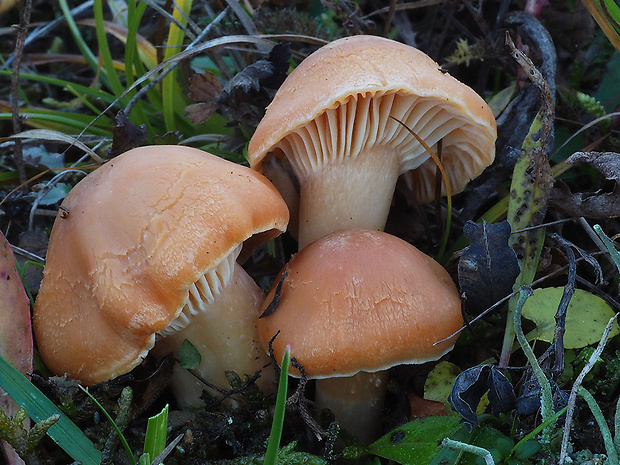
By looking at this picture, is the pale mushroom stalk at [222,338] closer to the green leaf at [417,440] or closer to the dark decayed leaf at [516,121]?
the green leaf at [417,440]

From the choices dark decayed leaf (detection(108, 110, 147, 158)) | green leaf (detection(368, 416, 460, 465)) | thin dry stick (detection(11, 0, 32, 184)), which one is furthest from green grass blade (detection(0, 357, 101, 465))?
thin dry stick (detection(11, 0, 32, 184))

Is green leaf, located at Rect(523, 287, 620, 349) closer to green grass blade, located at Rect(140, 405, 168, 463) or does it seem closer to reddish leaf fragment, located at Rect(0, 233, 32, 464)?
green grass blade, located at Rect(140, 405, 168, 463)

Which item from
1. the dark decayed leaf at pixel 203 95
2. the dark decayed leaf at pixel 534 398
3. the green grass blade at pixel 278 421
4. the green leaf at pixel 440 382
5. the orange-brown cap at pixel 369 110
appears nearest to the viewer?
the green grass blade at pixel 278 421

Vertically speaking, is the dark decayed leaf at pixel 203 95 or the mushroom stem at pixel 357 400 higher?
the dark decayed leaf at pixel 203 95

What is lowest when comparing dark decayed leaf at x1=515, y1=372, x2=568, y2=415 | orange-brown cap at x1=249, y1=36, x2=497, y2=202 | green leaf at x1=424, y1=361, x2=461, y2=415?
green leaf at x1=424, y1=361, x2=461, y2=415

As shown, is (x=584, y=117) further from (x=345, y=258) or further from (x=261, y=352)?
(x=261, y=352)

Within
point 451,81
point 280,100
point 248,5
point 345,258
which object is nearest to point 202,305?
point 345,258

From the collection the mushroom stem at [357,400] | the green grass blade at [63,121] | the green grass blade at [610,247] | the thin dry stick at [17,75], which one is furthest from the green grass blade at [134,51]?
the green grass blade at [610,247]

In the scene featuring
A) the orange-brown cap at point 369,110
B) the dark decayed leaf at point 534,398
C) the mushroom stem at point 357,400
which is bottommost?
the mushroom stem at point 357,400
